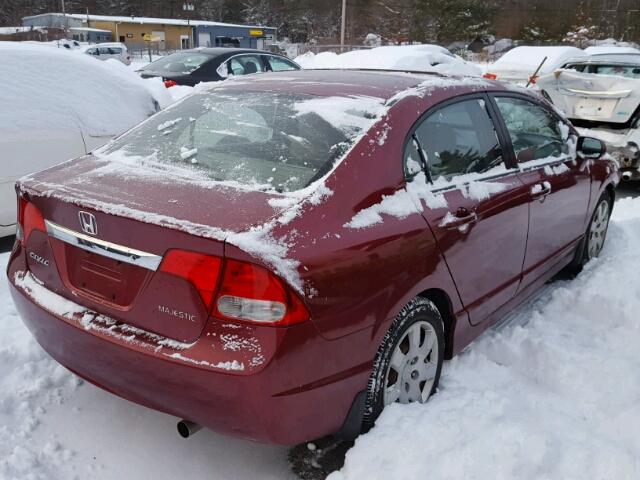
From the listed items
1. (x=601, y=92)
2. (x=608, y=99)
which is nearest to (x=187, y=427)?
(x=608, y=99)

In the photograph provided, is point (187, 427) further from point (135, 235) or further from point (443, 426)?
point (443, 426)

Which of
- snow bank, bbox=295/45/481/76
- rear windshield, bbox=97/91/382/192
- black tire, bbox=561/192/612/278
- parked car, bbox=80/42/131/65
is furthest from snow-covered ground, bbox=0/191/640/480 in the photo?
parked car, bbox=80/42/131/65

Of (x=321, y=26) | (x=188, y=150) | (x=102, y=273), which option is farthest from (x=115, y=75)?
(x=321, y=26)

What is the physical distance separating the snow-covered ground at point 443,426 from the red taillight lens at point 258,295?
0.71m

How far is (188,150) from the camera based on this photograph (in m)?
2.80

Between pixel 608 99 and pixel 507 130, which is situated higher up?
pixel 507 130

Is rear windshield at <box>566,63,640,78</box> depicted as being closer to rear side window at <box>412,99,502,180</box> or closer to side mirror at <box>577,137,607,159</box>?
side mirror at <box>577,137,607,159</box>

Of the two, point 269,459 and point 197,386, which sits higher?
point 197,386

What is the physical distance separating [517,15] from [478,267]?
5771 centimetres

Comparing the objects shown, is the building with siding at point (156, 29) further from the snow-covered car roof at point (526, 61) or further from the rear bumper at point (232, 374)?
the rear bumper at point (232, 374)

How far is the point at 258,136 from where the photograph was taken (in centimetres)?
277

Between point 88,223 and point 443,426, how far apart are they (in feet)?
5.21

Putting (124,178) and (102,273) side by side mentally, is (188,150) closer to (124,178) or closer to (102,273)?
(124,178)


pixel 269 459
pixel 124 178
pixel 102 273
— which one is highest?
pixel 124 178
